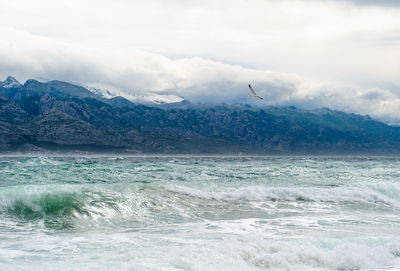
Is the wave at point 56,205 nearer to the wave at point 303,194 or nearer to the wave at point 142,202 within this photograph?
the wave at point 142,202

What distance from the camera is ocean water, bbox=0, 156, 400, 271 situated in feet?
45.6

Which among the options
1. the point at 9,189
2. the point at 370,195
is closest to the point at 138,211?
the point at 9,189

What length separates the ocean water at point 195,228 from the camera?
45.6ft

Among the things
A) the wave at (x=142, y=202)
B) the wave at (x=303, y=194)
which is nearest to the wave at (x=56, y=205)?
the wave at (x=142, y=202)

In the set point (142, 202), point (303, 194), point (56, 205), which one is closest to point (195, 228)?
point (142, 202)

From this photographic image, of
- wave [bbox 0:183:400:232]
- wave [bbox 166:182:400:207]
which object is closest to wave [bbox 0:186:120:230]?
wave [bbox 0:183:400:232]

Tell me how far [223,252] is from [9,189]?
1597 cm

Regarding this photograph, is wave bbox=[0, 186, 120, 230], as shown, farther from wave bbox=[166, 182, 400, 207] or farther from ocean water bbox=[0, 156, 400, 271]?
wave bbox=[166, 182, 400, 207]

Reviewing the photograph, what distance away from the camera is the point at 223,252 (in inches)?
571

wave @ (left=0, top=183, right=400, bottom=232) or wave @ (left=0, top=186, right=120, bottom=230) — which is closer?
wave @ (left=0, top=186, right=120, bottom=230)

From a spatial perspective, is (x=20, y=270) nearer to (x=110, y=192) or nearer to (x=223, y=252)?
(x=223, y=252)

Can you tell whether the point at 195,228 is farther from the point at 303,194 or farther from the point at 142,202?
the point at 303,194

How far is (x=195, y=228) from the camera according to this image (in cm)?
2014

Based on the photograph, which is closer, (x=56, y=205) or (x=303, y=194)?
(x=56, y=205)
